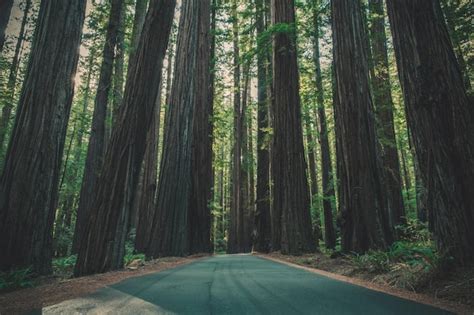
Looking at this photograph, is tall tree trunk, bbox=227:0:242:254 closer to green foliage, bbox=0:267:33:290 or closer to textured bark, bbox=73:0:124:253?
textured bark, bbox=73:0:124:253

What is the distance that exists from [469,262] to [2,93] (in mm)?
20371

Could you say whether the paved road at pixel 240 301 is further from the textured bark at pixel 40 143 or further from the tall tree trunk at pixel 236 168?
the tall tree trunk at pixel 236 168

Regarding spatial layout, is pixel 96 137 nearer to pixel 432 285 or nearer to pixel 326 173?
pixel 432 285

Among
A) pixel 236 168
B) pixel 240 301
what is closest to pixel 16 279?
pixel 240 301

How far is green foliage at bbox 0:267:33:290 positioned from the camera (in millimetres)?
3446

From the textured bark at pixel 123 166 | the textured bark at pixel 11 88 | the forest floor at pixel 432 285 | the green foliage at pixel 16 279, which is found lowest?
the green foliage at pixel 16 279

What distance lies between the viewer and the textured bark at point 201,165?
10.1 m

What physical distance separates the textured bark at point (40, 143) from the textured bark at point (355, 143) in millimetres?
4861

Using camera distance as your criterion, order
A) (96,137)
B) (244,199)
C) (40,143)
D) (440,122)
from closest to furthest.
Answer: (440,122) → (40,143) → (96,137) → (244,199)

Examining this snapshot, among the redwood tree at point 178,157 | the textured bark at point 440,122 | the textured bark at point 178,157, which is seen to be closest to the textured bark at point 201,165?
the redwood tree at point 178,157

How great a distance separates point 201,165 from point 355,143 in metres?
6.61

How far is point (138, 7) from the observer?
12961 mm

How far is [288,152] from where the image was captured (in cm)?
854

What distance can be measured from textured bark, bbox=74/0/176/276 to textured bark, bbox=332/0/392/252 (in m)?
3.56
